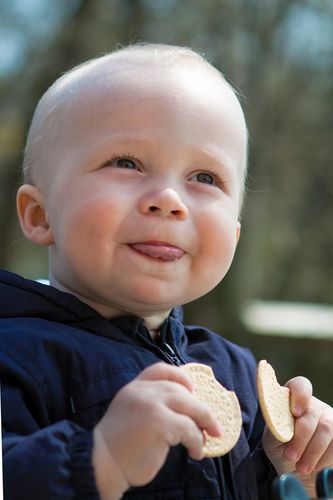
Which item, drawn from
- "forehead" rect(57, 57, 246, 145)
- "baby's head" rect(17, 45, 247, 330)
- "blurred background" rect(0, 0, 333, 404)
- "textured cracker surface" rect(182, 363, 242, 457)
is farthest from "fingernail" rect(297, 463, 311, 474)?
"blurred background" rect(0, 0, 333, 404)

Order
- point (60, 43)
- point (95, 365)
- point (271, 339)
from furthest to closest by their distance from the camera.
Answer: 1. point (60, 43)
2. point (271, 339)
3. point (95, 365)

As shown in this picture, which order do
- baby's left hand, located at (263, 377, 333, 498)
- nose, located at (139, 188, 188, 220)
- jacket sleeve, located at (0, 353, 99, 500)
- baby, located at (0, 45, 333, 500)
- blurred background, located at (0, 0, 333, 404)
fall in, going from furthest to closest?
blurred background, located at (0, 0, 333, 404) < baby's left hand, located at (263, 377, 333, 498) < nose, located at (139, 188, 188, 220) < baby, located at (0, 45, 333, 500) < jacket sleeve, located at (0, 353, 99, 500)

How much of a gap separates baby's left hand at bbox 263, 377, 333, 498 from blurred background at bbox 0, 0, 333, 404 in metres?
4.02

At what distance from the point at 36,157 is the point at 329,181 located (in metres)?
7.97

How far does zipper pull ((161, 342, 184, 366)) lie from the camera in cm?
127

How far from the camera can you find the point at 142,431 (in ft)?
3.03

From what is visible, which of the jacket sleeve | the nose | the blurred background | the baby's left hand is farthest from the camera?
the blurred background

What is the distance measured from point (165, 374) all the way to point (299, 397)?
0.37 meters

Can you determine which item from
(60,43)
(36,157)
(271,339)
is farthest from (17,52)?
(36,157)

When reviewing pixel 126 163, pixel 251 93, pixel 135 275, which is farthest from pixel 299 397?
pixel 251 93

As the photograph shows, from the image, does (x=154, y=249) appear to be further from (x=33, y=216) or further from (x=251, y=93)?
(x=251, y=93)

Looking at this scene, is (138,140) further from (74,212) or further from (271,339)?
(271,339)

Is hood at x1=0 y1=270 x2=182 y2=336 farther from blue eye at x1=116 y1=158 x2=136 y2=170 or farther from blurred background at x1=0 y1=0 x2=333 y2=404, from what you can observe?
blurred background at x1=0 y1=0 x2=333 y2=404

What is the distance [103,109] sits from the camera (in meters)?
1.24
